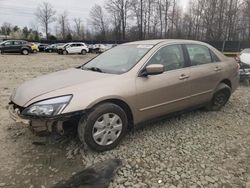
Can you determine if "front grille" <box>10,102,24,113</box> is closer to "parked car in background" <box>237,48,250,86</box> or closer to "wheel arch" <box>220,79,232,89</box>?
"wheel arch" <box>220,79,232,89</box>

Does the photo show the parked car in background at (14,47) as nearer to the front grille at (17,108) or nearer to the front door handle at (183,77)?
the front grille at (17,108)

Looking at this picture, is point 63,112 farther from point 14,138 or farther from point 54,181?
point 14,138

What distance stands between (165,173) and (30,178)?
1580 millimetres

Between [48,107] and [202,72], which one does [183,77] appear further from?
[48,107]

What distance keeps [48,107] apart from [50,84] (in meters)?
0.53

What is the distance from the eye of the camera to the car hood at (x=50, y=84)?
304 cm

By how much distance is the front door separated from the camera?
348 centimetres

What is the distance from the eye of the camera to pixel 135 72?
3441mm

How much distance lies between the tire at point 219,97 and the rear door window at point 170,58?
1.22m

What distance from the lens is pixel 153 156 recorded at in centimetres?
322

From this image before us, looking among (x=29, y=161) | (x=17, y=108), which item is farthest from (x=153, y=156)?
(x=17, y=108)

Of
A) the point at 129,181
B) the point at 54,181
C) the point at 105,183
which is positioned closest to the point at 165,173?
the point at 129,181

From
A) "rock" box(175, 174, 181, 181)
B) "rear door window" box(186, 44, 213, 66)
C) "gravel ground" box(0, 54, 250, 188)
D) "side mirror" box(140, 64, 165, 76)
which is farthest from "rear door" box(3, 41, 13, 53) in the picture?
"rock" box(175, 174, 181, 181)

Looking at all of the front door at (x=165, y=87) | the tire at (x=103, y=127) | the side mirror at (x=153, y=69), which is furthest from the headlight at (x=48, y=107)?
the side mirror at (x=153, y=69)
